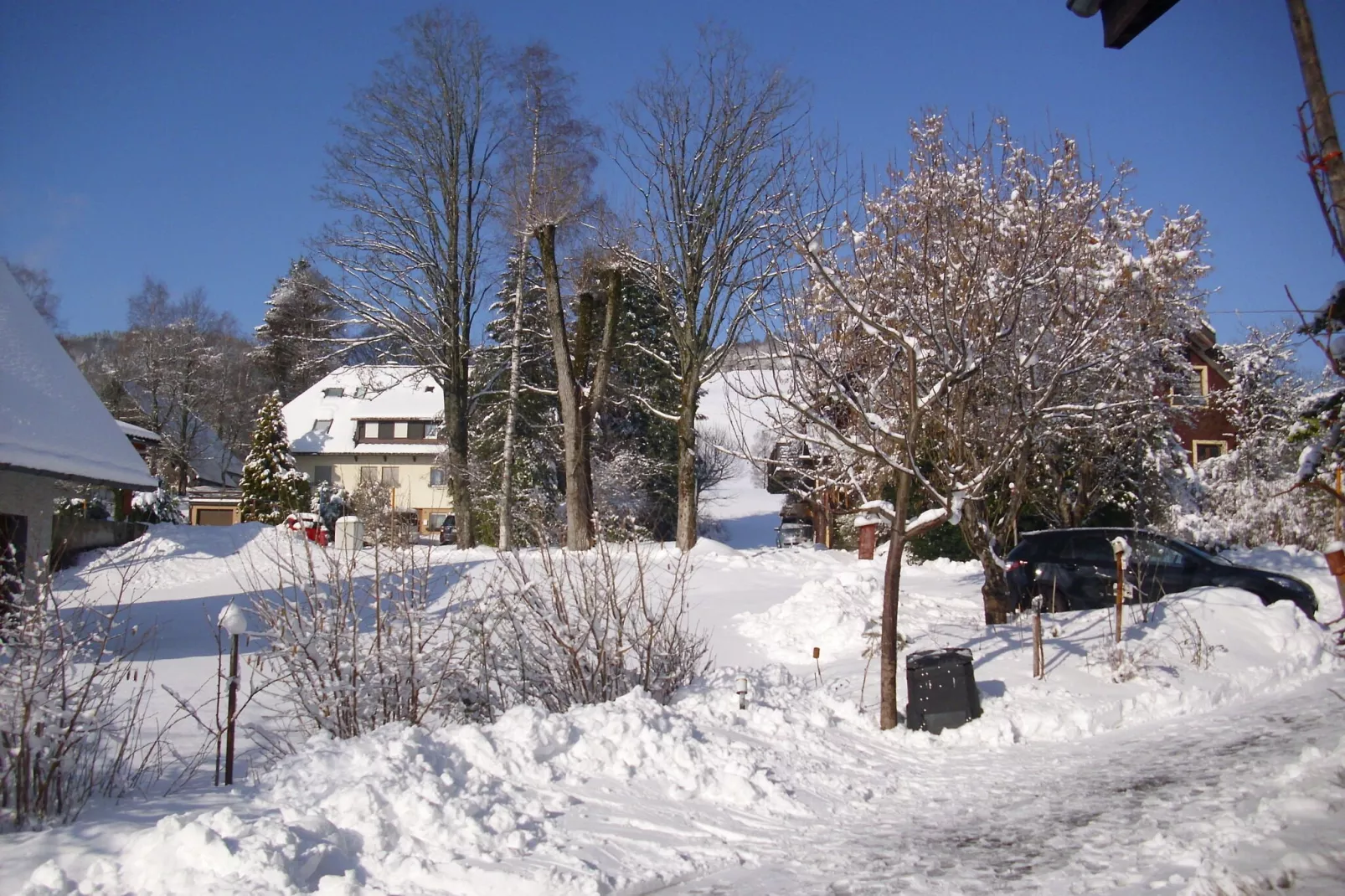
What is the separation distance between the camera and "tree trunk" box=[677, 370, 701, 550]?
22609mm

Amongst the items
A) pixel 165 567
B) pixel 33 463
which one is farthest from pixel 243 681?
pixel 165 567

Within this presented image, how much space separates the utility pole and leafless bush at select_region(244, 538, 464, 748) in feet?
22.0

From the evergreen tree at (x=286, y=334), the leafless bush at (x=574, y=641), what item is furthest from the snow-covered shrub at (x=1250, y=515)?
the evergreen tree at (x=286, y=334)

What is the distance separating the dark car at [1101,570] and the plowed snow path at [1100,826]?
5978 millimetres

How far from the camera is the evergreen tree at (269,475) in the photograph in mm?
38000

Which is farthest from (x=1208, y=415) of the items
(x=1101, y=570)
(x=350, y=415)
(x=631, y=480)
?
(x=350, y=415)

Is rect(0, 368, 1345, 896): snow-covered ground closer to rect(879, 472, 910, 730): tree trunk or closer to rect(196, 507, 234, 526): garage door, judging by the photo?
rect(879, 472, 910, 730): tree trunk

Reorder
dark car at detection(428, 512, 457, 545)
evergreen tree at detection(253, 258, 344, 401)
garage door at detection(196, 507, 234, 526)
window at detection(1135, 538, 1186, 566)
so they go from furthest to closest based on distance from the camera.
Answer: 1. evergreen tree at detection(253, 258, 344, 401)
2. garage door at detection(196, 507, 234, 526)
3. dark car at detection(428, 512, 457, 545)
4. window at detection(1135, 538, 1186, 566)

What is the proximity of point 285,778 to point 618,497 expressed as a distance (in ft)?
93.6

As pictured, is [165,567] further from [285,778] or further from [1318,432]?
[1318,432]

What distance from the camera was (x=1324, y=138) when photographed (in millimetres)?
5117

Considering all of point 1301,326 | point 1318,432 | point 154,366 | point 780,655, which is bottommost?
point 780,655

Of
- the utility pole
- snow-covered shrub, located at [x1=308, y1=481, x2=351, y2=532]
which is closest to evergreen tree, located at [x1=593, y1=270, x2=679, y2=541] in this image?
snow-covered shrub, located at [x1=308, y1=481, x2=351, y2=532]

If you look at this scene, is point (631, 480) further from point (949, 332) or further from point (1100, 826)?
point (1100, 826)
